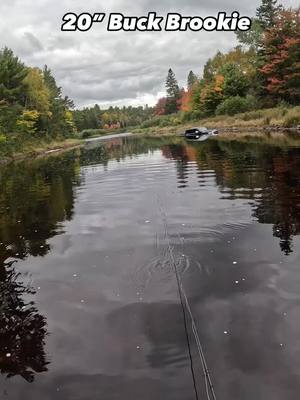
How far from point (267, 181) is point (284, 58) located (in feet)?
147

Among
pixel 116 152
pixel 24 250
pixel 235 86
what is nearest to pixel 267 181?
pixel 24 250

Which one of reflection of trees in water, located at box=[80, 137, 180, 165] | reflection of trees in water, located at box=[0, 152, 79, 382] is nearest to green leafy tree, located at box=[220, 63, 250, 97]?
reflection of trees in water, located at box=[80, 137, 180, 165]

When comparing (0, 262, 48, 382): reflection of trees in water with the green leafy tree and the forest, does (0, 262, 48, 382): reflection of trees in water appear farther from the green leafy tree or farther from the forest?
the green leafy tree

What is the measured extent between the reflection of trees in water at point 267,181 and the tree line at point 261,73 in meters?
33.1

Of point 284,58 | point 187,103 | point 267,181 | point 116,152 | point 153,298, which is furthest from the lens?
point 187,103

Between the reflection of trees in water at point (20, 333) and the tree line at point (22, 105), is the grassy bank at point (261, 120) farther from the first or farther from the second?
the reflection of trees in water at point (20, 333)

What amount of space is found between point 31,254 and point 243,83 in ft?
232

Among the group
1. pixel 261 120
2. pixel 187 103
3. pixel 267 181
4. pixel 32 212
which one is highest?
pixel 187 103

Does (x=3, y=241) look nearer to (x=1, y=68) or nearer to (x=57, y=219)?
(x=57, y=219)

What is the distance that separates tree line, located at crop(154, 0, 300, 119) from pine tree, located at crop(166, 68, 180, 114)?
2108 inches

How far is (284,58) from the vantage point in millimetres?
55688

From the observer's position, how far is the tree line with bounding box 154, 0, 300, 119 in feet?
185

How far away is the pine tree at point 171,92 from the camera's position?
500 ft

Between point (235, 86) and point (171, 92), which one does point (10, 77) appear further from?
point (171, 92)
